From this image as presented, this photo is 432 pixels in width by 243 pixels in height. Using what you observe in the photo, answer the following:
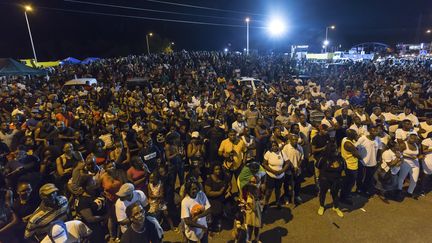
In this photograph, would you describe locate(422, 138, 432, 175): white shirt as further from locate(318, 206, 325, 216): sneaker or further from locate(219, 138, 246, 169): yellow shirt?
locate(219, 138, 246, 169): yellow shirt

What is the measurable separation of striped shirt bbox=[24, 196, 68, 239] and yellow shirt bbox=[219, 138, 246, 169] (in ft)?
11.2

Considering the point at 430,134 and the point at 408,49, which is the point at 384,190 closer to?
the point at 430,134

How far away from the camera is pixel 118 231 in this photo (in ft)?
16.5

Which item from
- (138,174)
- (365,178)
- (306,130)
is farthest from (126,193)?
(365,178)

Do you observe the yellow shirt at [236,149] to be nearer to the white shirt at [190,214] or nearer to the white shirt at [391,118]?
the white shirt at [190,214]

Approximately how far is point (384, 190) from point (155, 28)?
6729 cm

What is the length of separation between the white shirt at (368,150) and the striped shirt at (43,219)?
223 inches

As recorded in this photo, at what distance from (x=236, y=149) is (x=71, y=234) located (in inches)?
142

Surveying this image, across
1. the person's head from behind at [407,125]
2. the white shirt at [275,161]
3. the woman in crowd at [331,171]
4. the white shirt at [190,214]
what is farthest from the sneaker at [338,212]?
the white shirt at [190,214]

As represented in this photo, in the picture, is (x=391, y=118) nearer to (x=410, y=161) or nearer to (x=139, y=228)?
(x=410, y=161)

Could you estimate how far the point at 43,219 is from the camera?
334 centimetres

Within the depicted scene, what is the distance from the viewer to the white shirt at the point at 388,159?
6129mm

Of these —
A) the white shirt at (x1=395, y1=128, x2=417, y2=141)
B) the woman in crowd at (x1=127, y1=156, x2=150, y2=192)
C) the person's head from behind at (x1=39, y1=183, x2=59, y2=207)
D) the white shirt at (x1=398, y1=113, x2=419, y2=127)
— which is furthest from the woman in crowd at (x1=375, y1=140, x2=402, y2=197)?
the person's head from behind at (x1=39, y1=183, x2=59, y2=207)

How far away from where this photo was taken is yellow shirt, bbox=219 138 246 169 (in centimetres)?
611
